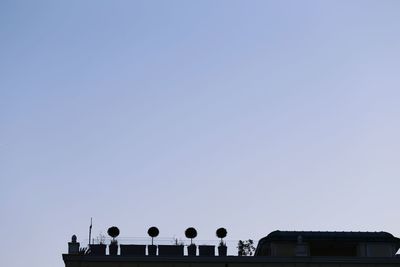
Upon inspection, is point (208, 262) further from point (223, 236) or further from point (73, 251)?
point (73, 251)

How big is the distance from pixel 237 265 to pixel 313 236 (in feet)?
26.6

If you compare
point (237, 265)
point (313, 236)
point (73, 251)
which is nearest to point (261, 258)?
point (237, 265)

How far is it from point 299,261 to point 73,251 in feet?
51.5

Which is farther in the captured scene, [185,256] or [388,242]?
[388,242]

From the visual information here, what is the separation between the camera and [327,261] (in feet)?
202

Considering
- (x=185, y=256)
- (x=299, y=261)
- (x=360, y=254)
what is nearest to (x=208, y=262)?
(x=185, y=256)

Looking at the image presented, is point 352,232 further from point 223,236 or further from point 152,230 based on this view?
point 152,230

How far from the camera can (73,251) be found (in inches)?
2398

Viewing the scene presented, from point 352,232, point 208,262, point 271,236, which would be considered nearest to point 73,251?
point 208,262

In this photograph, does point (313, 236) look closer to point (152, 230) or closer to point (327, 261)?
point (327, 261)

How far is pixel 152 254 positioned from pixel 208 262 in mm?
3921

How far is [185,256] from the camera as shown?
2404 inches

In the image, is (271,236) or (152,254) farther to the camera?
(271,236)

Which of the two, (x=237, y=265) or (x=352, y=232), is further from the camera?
(x=352, y=232)
